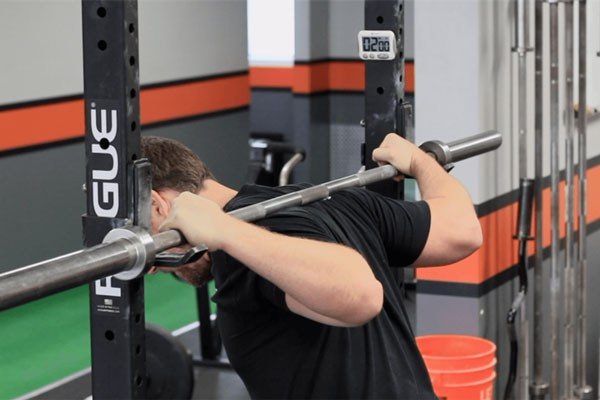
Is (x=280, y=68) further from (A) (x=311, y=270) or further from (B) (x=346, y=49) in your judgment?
(A) (x=311, y=270)

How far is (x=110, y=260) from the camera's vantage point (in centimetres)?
182

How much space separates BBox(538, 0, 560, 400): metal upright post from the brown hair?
2.55m

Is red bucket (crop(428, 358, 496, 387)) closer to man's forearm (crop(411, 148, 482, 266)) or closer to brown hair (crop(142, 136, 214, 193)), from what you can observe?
man's forearm (crop(411, 148, 482, 266))

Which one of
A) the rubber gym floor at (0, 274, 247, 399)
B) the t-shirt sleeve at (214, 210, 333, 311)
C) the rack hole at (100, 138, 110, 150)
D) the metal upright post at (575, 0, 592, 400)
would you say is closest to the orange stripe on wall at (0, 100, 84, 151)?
the rubber gym floor at (0, 274, 247, 399)

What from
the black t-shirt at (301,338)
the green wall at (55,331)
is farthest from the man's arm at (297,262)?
the green wall at (55,331)

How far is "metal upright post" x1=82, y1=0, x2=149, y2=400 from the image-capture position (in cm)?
195

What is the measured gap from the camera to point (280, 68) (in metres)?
9.52

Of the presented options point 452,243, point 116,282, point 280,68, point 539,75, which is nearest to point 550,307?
point 539,75

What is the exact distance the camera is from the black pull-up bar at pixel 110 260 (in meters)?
1.63

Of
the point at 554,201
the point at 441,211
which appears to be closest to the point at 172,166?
the point at 441,211

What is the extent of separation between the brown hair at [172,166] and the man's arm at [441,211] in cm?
59

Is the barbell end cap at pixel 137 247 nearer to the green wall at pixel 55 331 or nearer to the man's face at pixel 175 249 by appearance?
the man's face at pixel 175 249

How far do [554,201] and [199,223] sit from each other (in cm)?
290

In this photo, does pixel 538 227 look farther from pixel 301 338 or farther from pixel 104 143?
pixel 104 143
